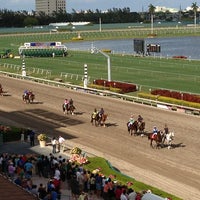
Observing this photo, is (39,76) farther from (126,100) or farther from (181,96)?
(181,96)

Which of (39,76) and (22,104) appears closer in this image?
(22,104)

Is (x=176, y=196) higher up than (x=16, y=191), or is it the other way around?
(x=16, y=191)

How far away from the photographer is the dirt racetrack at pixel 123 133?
71.5 ft

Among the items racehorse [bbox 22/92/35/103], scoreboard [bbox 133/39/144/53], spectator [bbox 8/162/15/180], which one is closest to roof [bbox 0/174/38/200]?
spectator [bbox 8/162/15/180]

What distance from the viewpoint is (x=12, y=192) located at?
1556 centimetres

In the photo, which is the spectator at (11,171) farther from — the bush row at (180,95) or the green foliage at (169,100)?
the bush row at (180,95)

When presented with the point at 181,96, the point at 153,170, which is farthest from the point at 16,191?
the point at 181,96

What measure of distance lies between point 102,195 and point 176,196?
286 cm

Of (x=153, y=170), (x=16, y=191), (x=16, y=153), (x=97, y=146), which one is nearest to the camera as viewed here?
(x=16, y=191)

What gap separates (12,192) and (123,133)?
1429cm

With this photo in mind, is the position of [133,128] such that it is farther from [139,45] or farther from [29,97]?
[139,45]

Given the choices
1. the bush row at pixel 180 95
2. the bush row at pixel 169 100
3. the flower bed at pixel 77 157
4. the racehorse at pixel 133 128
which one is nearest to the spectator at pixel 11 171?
the flower bed at pixel 77 157

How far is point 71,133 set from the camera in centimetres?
2992

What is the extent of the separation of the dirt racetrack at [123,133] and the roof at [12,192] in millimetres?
→ 6258
